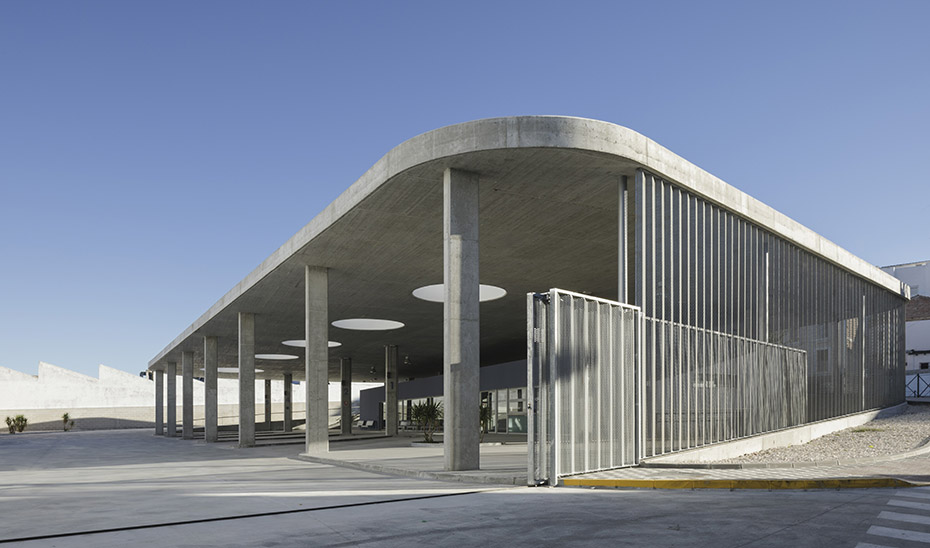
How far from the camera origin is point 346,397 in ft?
169

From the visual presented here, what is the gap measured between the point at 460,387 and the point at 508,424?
3108 cm

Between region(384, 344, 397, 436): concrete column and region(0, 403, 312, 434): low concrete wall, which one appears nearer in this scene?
region(384, 344, 397, 436): concrete column

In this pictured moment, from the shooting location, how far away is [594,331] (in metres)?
12.0

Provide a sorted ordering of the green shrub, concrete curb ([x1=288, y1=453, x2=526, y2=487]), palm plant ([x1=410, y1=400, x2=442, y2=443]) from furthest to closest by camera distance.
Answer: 1. the green shrub
2. palm plant ([x1=410, y1=400, x2=442, y2=443])
3. concrete curb ([x1=288, y1=453, x2=526, y2=487])

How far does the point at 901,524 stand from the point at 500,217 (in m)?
10.9

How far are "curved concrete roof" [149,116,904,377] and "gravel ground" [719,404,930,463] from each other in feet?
16.3

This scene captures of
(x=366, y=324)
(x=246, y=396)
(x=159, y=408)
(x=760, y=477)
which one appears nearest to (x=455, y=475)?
(x=760, y=477)

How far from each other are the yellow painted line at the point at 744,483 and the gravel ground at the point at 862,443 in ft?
13.7

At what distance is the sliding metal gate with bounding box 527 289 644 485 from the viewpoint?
36.2 ft

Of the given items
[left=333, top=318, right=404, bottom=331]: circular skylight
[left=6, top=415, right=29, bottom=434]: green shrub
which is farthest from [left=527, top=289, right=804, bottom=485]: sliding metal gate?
[left=6, top=415, right=29, bottom=434]: green shrub

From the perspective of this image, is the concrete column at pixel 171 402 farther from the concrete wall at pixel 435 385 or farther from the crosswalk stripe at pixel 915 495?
the crosswalk stripe at pixel 915 495

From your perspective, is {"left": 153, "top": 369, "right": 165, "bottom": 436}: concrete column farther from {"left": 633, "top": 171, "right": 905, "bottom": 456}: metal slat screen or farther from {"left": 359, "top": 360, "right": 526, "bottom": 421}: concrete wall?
{"left": 633, "top": 171, "right": 905, "bottom": 456}: metal slat screen

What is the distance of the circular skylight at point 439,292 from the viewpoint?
25812mm

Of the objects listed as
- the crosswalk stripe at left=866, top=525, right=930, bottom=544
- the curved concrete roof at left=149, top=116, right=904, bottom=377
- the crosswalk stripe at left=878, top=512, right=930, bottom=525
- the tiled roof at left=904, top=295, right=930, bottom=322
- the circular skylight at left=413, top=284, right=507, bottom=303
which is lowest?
the crosswalk stripe at left=878, top=512, right=930, bottom=525
